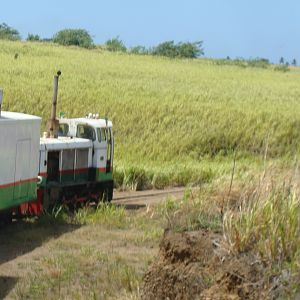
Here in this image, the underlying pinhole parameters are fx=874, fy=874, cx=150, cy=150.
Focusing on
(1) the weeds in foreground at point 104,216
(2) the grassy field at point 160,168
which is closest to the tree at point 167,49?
(2) the grassy field at point 160,168

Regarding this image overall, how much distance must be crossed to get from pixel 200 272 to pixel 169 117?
23730 mm

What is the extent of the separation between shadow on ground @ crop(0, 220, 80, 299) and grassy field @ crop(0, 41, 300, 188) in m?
6.99

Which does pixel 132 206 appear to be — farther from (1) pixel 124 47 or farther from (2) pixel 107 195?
(1) pixel 124 47

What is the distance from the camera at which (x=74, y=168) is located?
18.7 metres

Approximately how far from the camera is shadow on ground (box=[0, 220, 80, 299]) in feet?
45.4

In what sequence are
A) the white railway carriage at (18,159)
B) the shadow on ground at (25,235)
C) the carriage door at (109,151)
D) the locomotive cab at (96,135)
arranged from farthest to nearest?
the carriage door at (109,151), the locomotive cab at (96,135), the white railway carriage at (18,159), the shadow on ground at (25,235)

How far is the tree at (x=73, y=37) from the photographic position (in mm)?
93450

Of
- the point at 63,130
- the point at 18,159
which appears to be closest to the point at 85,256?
the point at 18,159

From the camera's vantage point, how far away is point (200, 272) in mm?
8453

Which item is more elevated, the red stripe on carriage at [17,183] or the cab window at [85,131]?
the cab window at [85,131]

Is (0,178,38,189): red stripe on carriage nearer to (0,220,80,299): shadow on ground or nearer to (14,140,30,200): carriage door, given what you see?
(14,140,30,200): carriage door

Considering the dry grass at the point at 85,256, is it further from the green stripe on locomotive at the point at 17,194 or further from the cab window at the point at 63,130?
the cab window at the point at 63,130

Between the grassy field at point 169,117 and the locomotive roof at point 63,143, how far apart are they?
4.23 meters

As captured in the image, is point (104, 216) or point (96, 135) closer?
point (104, 216)
